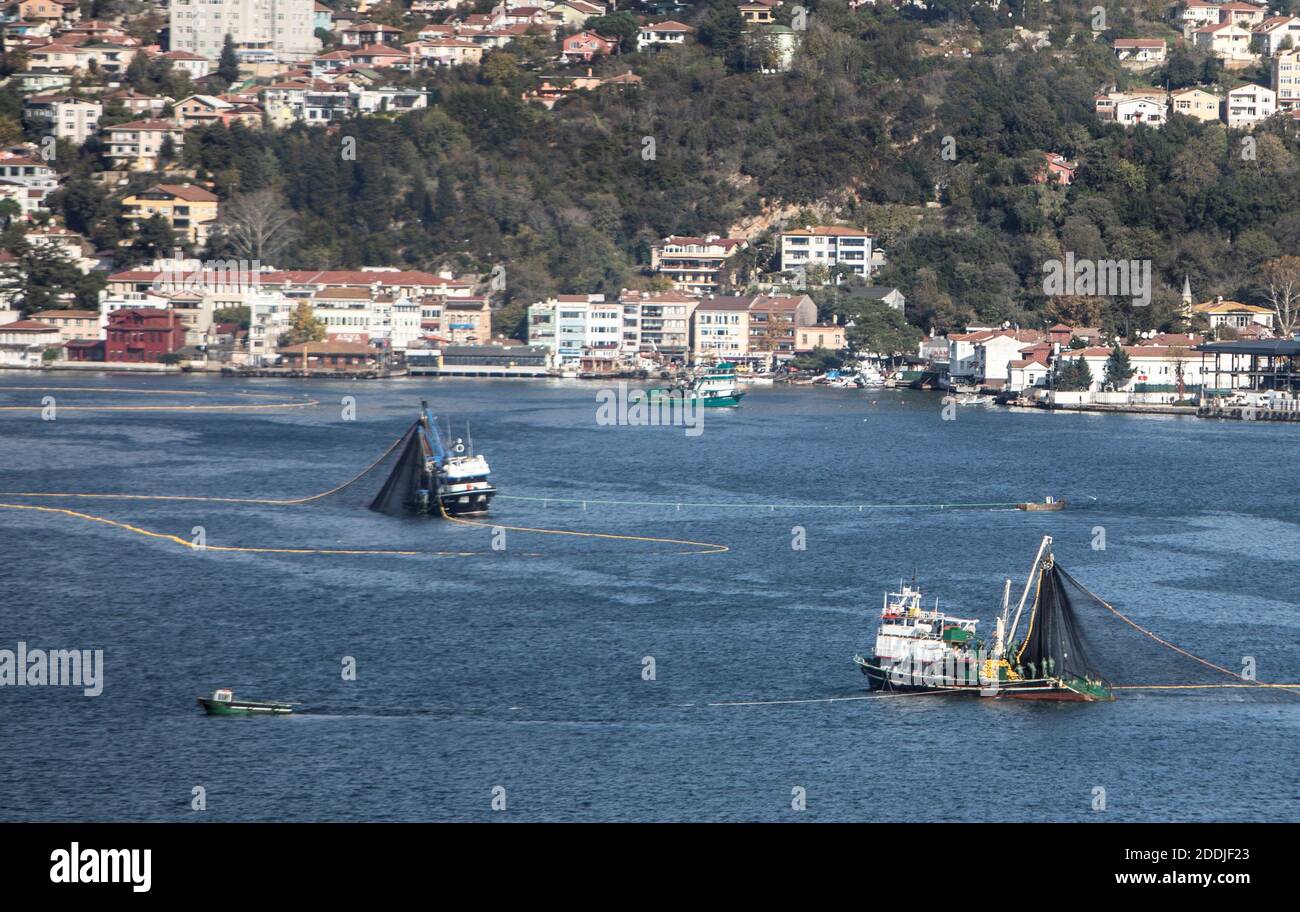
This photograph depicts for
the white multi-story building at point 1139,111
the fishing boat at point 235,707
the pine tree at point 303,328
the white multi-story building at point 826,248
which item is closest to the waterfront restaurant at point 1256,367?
the white multi-story building at point 826,248

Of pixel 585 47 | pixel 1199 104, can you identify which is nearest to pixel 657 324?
pixel 585 47

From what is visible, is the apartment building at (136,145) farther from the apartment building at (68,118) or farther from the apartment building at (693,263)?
the apartment building at (693,263)

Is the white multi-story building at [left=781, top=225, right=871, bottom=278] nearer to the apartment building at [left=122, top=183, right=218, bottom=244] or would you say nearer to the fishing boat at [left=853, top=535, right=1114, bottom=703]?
the apartment building at [left=122, top=183, right=218, bottom=244]

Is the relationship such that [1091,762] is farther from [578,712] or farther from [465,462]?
[465,462]

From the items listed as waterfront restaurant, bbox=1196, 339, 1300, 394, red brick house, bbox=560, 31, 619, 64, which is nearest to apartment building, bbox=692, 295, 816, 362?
waterfront restaurant, bbox=1196, 339, 1300, 394

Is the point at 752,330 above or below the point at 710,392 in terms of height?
above

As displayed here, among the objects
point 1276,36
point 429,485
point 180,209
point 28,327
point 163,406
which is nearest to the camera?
point 429,485

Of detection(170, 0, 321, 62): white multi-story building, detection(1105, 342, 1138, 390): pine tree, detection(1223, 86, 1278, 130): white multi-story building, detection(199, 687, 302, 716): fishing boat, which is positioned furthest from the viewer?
detection(170, 0, 321, 62): white multi-story building

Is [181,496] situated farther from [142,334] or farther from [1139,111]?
[1139,111]
